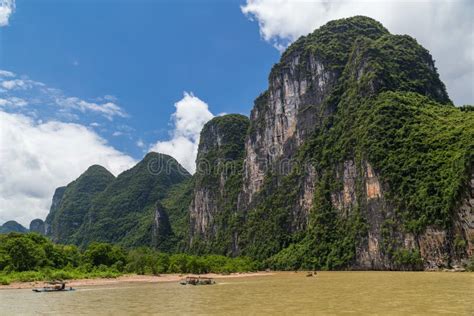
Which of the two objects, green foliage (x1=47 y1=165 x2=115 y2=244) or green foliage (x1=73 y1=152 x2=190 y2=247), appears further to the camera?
green foliage (x1=47 y1=165 x2=115 y2=244)

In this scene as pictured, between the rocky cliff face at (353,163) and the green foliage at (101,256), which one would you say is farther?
the green foliage at (101,256)

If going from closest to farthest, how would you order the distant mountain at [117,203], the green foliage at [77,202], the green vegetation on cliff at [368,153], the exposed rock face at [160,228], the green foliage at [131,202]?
the green vegetation on cliff at [368,153] → the exposed rock face at [160,228] → the green foliage at [131,202] → the distant mountain at [117,203] → the green foliage at [77,202]

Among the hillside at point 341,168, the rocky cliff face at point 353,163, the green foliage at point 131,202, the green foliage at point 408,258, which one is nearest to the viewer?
the green foliage at point 408,258

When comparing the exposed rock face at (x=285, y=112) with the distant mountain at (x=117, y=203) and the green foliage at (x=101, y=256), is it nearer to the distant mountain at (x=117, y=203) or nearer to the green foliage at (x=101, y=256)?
the green foliage at (x=101, y=256)

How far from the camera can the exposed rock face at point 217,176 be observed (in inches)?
4464

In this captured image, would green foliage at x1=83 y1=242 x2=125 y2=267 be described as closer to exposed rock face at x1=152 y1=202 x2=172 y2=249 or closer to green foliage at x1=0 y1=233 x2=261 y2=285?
green foliage at x1=0 y1=233 x2=261 y2=285

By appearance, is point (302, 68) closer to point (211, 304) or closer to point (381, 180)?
point (381, 180)

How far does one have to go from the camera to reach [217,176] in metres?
120

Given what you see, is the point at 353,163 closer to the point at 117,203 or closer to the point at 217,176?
the point at 217,176

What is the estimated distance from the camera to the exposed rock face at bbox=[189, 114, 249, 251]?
113 meters

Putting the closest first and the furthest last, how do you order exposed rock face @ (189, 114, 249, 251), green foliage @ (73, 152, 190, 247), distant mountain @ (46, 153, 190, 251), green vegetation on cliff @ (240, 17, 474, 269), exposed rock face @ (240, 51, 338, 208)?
green vegetation on cliff @ (240, 17, 474, 269) < exposed rock face @ (240, 51, 338, 208) < exposed rock face @ (189, 114, 249, 251) < green foliage @ (73, 152, 190, 247) < distant mountain @ (46, 153, 190, 251)

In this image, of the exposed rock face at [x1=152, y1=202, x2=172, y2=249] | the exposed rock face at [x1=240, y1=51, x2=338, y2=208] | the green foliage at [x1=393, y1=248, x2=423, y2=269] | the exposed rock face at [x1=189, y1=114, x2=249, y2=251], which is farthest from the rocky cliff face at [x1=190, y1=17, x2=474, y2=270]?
the exposed rock face at [x1=152, y1=202, x2=172, y2=249]

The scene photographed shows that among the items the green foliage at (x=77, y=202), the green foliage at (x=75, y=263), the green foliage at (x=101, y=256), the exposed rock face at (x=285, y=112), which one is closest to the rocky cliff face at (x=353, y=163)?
the exposed rock face at (x=285, y=112)

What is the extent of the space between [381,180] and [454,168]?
12.0 metres
